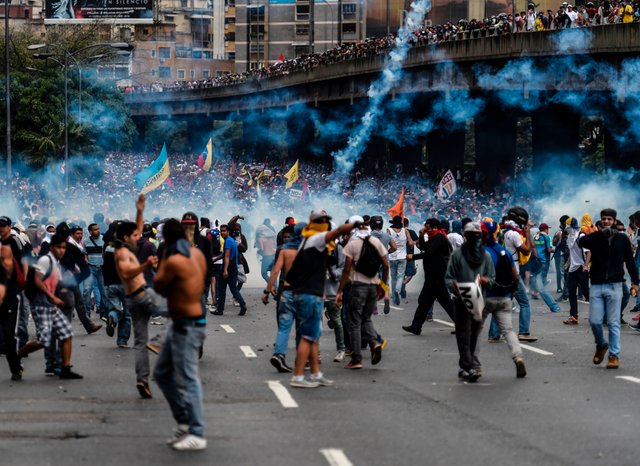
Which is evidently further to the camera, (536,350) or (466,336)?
(536,350)

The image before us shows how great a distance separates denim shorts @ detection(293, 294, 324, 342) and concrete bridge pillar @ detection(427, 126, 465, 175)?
4730 cm

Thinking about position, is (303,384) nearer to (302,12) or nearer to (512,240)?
(512,240)

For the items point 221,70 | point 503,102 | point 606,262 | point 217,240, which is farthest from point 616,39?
point 221,70

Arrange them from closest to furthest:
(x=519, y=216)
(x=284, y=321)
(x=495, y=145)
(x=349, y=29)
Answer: (x=284, y=321)
(x=519, y=216)
(x=495, y=145)
(x=349, y=29)

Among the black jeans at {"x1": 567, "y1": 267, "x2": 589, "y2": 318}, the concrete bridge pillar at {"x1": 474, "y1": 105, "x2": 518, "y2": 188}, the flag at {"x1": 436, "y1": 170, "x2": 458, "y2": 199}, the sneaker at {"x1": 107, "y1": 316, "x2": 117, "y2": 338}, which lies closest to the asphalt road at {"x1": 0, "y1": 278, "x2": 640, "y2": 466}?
the sneaker at {"x1": 107, "y1": 316, "x2": 117, "y2": 338}

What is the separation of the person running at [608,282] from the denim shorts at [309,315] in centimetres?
334

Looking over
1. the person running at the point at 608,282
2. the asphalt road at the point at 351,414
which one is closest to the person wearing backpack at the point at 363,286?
the asphalt road at the point at 351,414

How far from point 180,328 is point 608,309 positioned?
6.29 metres

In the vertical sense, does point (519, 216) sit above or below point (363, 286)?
above

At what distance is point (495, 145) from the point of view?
57219 mm

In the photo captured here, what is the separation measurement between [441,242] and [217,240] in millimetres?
6939

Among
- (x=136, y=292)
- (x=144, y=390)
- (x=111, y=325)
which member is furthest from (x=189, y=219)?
(x=144, y=390)

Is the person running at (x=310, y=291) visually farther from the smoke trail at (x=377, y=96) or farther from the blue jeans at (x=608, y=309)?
the smoke trail at (x=377, y=96)

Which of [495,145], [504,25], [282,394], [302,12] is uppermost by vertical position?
[302,12]
